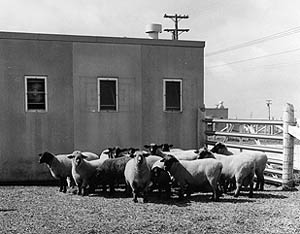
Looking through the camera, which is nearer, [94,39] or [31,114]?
[31,114]

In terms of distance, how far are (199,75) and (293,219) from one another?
7314 millimetres

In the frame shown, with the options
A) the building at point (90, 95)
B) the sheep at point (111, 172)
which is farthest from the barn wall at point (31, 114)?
the sheep at point (111, 172)

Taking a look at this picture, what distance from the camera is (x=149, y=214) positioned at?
25.9 feet

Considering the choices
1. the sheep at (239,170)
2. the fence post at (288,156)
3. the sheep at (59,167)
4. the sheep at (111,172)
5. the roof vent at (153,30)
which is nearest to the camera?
the sheep at (239,170)

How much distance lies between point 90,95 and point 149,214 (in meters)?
5.94

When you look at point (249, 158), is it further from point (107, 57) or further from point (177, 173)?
point (107, 57)

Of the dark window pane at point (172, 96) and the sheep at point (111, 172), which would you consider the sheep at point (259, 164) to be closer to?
the sheep at point (111, 172)

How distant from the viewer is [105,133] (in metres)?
13.1

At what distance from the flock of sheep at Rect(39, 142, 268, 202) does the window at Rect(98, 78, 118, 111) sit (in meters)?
2.35

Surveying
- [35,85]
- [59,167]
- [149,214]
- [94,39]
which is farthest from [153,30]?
[149,214]

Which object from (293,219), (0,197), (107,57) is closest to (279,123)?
(293,219)

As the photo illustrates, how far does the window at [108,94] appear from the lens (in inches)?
515

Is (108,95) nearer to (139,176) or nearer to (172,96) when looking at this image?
(172,96)

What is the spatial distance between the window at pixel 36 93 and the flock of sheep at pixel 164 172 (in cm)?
232
